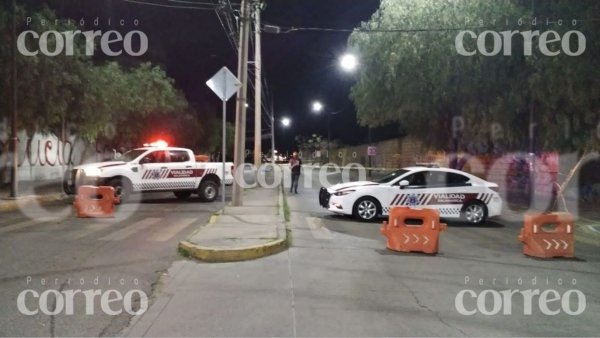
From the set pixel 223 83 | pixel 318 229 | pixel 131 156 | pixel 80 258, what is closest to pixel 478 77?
pixel 318 229

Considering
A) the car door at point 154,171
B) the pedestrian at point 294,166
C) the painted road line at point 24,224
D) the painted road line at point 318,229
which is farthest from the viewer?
the pedestrian at point 294,166

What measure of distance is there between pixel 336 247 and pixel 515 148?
55.8ft

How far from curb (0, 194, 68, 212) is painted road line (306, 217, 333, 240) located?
29.1 ft

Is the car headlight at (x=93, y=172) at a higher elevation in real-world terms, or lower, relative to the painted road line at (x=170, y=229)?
higher

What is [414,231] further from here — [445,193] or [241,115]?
[241,115]

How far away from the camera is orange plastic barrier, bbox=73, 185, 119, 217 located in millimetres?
14080

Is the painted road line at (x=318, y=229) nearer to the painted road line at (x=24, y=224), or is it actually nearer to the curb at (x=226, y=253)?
the curb at (x=226, y=253)

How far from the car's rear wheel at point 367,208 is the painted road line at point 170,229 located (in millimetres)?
4144

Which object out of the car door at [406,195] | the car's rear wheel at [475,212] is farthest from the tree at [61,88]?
the car's rear wheel at [475,212]

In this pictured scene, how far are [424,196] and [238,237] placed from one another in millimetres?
5921

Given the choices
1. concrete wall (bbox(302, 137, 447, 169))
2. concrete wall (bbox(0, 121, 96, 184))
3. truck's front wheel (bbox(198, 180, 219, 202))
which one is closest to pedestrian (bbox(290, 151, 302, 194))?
truck's front wheel (bbox(198, 180, 219, 202))

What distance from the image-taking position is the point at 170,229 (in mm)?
12266

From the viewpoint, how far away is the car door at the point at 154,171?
18.0m

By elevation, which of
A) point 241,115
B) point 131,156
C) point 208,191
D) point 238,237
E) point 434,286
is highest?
point 241,115
